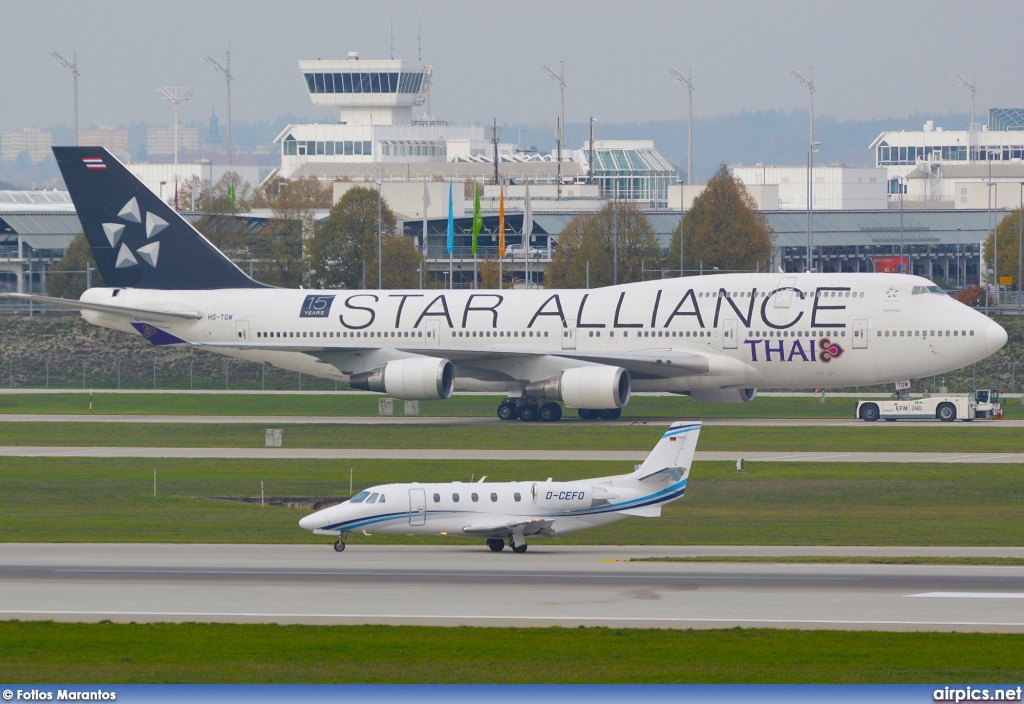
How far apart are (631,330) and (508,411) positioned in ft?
19.8

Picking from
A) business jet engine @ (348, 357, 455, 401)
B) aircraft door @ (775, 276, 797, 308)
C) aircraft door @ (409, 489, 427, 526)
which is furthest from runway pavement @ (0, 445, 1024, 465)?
aircraft door @ (409, 489, 427, 526)

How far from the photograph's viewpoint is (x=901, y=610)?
77.5ft

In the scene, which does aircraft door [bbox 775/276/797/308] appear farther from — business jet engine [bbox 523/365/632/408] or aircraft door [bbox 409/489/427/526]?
aircraft door [bbox 409/489/427/526]

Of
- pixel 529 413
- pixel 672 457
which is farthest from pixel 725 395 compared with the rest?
pixel 672 457

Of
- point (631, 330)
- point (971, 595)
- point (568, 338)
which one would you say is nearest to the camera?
point (971, 595)

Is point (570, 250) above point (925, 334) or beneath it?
above

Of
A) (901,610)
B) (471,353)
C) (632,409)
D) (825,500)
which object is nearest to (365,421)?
(471,353)

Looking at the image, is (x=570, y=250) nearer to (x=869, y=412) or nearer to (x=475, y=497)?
(x=869, y=412)

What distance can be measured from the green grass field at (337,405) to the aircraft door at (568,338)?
15.0 feet

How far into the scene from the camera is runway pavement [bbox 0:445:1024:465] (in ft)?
149

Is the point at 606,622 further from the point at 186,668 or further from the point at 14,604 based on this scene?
the point at 14,604

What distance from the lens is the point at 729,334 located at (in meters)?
55.8

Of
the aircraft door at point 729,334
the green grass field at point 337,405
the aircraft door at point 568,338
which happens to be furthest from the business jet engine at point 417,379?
the aircraft door at point 729,334

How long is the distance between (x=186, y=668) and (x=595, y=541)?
49.5 feet
